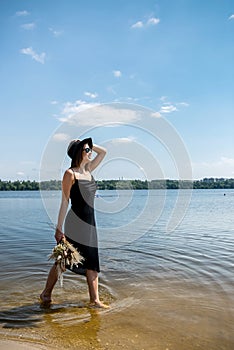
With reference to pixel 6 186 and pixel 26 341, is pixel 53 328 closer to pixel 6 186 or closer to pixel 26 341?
pixel 26 341

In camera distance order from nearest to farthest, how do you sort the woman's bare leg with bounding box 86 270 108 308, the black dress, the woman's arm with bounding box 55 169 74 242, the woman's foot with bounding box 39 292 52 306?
the woman's arm with bounding box 55 169 74 242 → the black dress → the woman's bare leg with bounding box 86 270 108 308 → the woman's foot with bounding box 39 292 52 306

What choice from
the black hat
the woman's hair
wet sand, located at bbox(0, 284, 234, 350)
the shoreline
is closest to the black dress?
the woman's hair

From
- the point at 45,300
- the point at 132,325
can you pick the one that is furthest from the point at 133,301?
the point at 45,300

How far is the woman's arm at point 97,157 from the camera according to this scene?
553 centimetres

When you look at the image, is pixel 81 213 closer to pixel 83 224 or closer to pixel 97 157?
pixel 83 224

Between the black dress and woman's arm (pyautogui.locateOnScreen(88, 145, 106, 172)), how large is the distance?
34 centimetres

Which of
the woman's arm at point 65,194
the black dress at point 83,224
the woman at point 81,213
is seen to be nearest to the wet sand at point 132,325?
the woman at point 81,213

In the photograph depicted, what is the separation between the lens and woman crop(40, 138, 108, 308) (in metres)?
5.09

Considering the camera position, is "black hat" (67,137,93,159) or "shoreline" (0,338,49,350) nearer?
"shoreline" (0,338,49,350)

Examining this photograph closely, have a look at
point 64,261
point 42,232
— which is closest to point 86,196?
point 64,261

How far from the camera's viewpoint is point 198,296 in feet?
19.6

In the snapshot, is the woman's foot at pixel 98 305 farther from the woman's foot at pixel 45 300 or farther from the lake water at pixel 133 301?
the woman's foot at pixel 45 300

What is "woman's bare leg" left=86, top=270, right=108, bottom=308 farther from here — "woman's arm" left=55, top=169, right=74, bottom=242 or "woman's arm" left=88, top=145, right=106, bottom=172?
"woman's arm" left=88, top=145, right=106, bottom=172

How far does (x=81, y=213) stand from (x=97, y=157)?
0.96 metres
